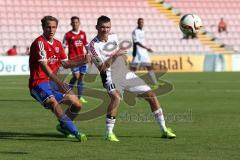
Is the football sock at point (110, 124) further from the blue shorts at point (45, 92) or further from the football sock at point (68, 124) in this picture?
the blue shorts at point (45, 92)

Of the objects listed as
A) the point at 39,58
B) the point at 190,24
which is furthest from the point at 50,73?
the point at 190,24

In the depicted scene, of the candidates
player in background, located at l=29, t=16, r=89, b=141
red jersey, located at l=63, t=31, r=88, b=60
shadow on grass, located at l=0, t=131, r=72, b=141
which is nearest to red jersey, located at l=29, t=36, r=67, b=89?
player in background, located at l=29, t=16, r=89, b=141

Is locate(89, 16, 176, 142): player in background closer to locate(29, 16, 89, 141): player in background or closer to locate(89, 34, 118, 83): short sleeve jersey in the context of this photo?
locate(89, 34, 118, 83): short sleeve jersey

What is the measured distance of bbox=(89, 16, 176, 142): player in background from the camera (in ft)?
38.6

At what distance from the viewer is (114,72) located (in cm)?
1208

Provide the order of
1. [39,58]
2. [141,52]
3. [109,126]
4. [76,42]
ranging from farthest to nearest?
[141,52] → [76,42] → [109,126] → [39,58]

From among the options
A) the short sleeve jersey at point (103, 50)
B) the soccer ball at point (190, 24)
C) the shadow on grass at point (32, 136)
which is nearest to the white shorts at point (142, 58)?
the soccer ball at point (190, 24)

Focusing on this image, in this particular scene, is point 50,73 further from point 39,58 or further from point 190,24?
point 190,24

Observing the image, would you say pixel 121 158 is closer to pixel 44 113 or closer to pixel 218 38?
pixel 44 113

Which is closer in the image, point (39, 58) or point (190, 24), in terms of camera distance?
point (39, 58)

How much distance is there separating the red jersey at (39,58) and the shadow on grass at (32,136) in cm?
95

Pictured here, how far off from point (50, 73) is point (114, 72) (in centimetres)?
126

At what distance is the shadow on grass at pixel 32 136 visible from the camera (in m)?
12.0

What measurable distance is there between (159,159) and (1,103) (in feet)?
33.1
